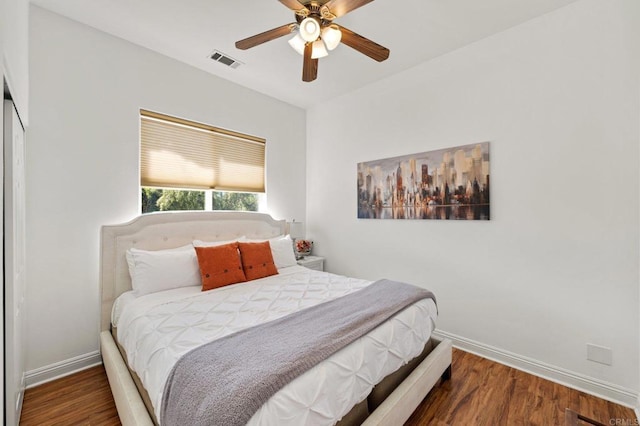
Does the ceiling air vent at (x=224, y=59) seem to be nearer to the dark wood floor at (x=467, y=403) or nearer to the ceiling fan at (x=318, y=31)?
the ceiling fan at (x=318, y=31)

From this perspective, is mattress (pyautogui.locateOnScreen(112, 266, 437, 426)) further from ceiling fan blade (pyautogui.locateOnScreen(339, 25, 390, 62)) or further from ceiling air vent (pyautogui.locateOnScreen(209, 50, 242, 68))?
ceiling air vent (pyautogui.locateOnScreen(209, 50, 242, 68))

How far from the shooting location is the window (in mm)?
2850

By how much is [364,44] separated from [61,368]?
339 cm

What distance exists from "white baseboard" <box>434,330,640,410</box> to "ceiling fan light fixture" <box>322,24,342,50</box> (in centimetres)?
279

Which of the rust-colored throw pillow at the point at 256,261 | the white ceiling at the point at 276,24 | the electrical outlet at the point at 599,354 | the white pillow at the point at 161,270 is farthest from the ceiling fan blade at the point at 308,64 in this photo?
the electrical outlet at the point at 599,354

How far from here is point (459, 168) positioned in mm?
2742

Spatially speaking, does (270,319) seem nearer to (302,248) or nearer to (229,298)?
(229,298)

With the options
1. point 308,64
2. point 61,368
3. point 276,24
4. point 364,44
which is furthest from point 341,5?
point 61,368

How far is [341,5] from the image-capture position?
5.66 ft

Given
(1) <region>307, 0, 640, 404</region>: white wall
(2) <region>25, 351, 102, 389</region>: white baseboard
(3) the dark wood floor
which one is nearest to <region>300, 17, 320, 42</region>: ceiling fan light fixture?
(1) <region>307, 0, 640, 404</region>: white wall

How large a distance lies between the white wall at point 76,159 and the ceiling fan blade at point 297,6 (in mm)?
1764

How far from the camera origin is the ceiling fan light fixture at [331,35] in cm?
185

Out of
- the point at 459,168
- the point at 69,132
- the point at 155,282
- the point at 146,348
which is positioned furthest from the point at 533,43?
the point at 69,132

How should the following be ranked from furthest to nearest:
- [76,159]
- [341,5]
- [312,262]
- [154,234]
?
[312,262]
[154,234]
[76,159]
[341,5]
